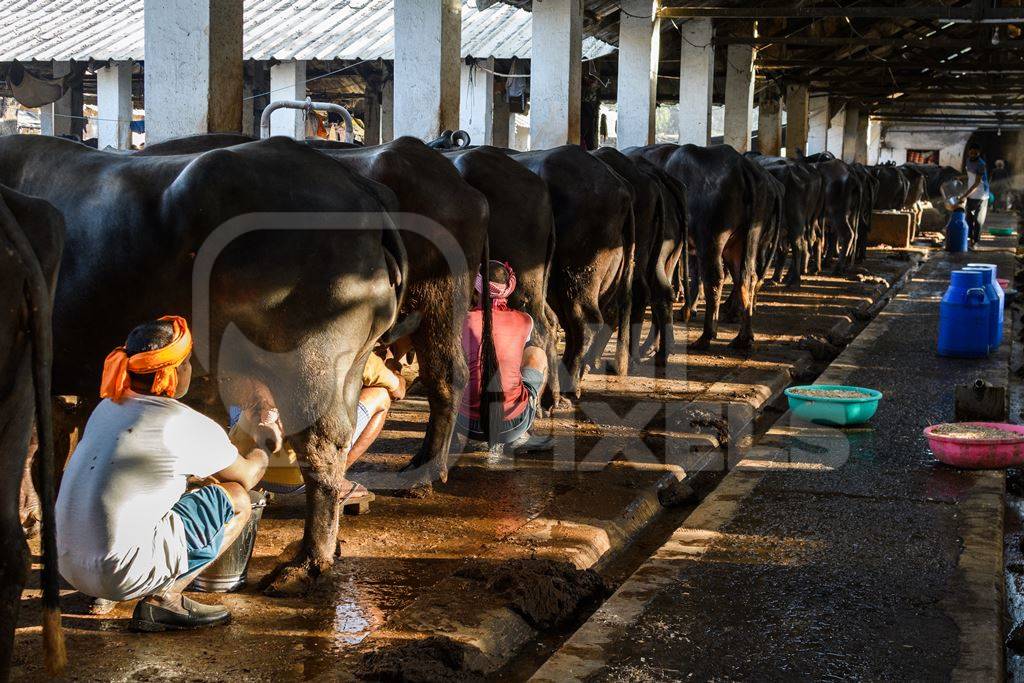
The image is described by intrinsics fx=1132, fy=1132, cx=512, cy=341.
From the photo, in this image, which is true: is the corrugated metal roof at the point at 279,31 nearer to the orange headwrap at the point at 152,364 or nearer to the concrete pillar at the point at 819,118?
the concrete pillar at the point at 819,118

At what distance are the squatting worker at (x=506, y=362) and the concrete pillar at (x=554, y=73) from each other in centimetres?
822

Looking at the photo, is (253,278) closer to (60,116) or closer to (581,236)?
(581,236)

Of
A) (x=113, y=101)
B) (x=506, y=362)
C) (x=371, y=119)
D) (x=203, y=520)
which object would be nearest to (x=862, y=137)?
(x=371, y=119)

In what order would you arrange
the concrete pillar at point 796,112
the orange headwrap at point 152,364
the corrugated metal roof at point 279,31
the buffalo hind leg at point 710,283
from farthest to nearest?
the concrete pillar at point 796,112 → the corrugated metal roof at point 279,31 → the buffalo hind leg at point 710,283 → the orange headwrap at point 152,364

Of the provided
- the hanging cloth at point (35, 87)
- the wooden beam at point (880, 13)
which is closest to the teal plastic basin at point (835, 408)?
the wooden beam at point (880, 13)

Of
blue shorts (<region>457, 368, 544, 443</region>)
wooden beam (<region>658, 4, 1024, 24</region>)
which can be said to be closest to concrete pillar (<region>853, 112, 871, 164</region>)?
wooden beam (<region>658, 4, 1024, 24</region>)

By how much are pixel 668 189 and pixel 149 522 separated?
7.04m

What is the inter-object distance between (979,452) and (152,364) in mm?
4715

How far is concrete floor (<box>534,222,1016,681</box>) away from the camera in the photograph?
3.95 metres

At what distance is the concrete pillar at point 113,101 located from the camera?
73.7 feet

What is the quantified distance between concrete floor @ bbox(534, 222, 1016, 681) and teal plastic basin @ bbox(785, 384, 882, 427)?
0.39ft

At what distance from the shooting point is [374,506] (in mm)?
5805

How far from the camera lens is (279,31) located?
2191 centimetres

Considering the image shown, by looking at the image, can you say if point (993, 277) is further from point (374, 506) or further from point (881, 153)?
point (881, 153)
